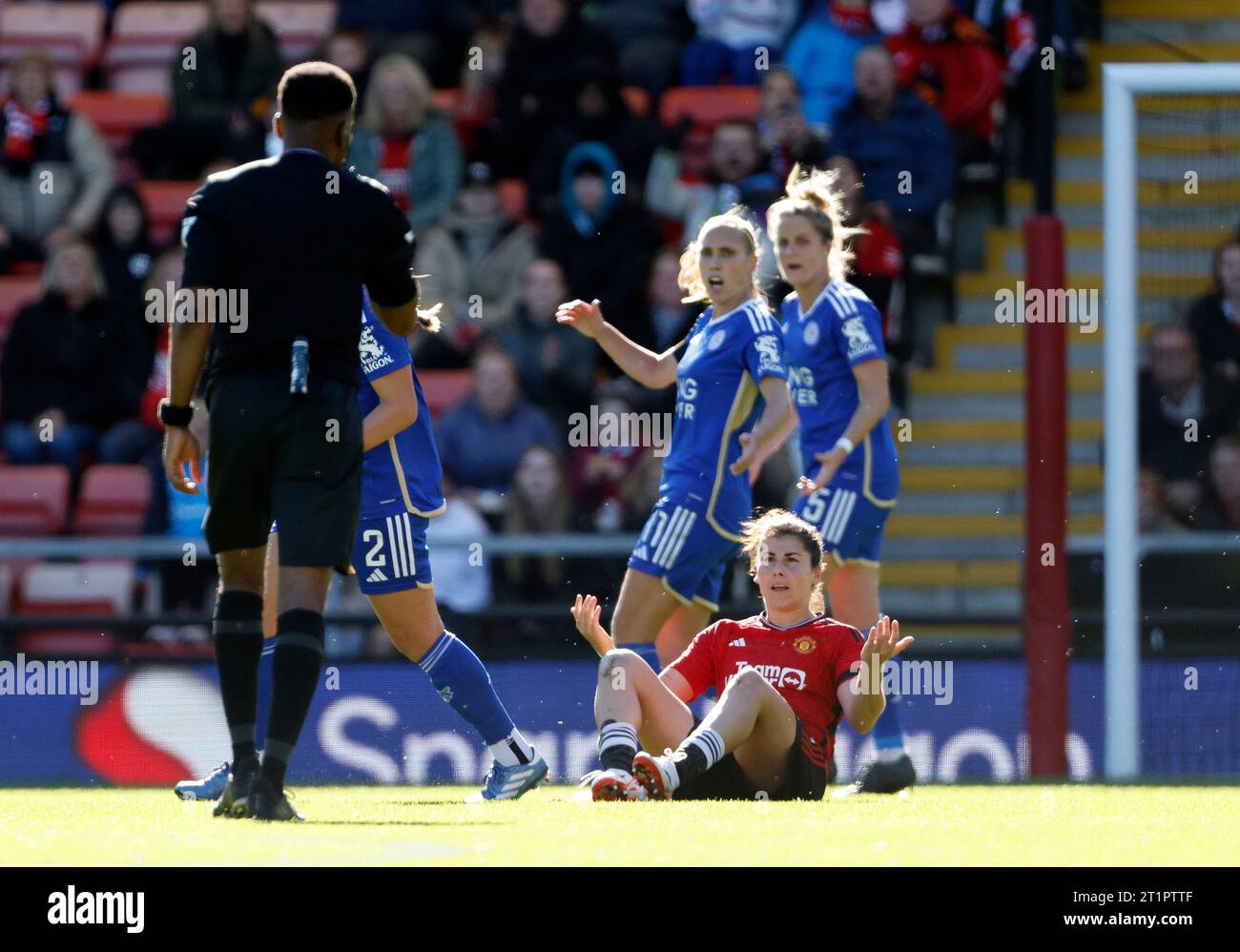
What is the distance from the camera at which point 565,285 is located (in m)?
11.3

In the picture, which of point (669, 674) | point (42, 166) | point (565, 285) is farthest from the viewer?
point (42, 166)

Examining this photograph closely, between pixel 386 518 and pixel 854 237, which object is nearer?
pixel 386 518

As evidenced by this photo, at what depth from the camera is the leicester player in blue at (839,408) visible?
25.4ft

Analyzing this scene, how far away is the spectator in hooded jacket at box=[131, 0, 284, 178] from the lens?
12.6 metres

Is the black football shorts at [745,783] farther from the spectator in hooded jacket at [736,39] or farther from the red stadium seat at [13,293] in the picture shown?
the red stadium seat at [13,293]

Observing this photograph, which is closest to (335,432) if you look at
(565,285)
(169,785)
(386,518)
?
(386,518)

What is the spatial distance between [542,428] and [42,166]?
11.6 feet

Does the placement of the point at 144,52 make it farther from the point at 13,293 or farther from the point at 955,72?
the point at 955,72

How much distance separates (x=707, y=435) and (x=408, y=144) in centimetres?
501

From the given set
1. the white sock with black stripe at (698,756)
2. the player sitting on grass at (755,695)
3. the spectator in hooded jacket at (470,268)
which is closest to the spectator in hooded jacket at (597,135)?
the spectator in hooded jacket at (470,268)

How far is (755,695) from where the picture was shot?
6.11m

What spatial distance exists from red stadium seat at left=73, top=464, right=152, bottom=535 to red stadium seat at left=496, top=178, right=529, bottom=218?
2.41 meters

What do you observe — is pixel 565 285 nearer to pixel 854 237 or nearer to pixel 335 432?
pixel 854 237

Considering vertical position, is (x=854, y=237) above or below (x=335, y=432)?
above
